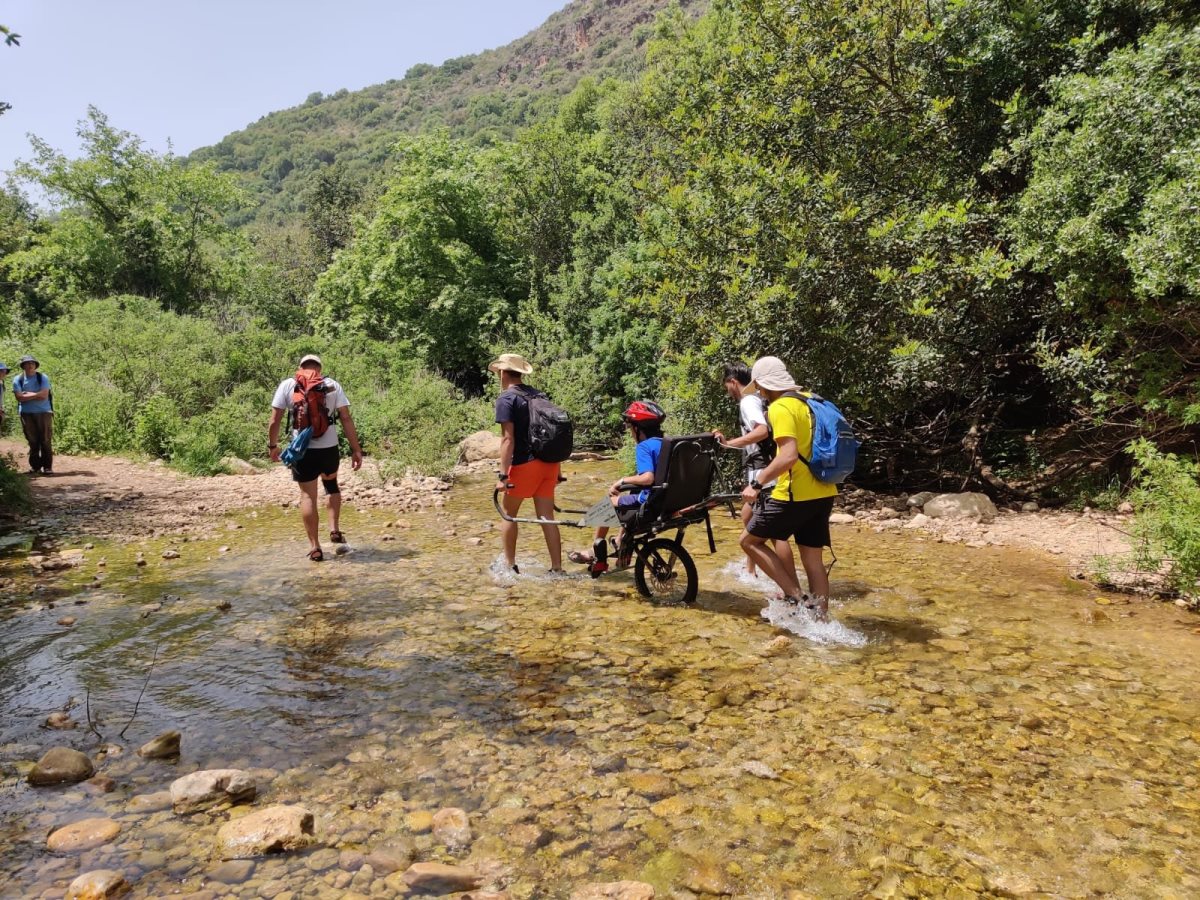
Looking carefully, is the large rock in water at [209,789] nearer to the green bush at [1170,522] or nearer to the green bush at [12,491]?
the green bush at [1170,522]

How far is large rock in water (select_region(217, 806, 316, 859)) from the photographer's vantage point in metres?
3.23

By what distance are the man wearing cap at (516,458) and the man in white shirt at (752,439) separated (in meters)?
1.86

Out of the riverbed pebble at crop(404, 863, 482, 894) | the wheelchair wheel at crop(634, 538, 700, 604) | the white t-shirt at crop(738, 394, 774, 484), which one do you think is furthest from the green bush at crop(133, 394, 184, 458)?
the riverbed pebble at crop(404, 863, 482, 894)

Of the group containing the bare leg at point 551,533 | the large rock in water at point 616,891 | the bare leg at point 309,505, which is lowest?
the large rock in water at point 616,891

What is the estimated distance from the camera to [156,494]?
496 inches

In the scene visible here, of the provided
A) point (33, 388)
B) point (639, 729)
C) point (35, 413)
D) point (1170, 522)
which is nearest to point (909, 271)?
point (1170, 522)

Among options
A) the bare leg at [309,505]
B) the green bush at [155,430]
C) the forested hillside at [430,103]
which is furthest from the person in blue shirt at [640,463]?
the forested hillside at [430,103]

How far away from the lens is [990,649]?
5.70 meters

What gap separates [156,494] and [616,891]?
12312 mm

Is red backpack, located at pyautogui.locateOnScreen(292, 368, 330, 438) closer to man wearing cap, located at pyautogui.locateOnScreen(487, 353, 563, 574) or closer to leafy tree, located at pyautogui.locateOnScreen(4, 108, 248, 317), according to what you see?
man wearing cap, located at pyautogui.locateOnScreen(487, 353, 563, 574)

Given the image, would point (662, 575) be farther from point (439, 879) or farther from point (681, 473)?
point (439, 879)

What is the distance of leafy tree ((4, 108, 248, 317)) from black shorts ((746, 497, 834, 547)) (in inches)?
1364

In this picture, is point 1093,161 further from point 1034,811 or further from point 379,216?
point 379,216

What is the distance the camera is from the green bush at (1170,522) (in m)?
6.25
